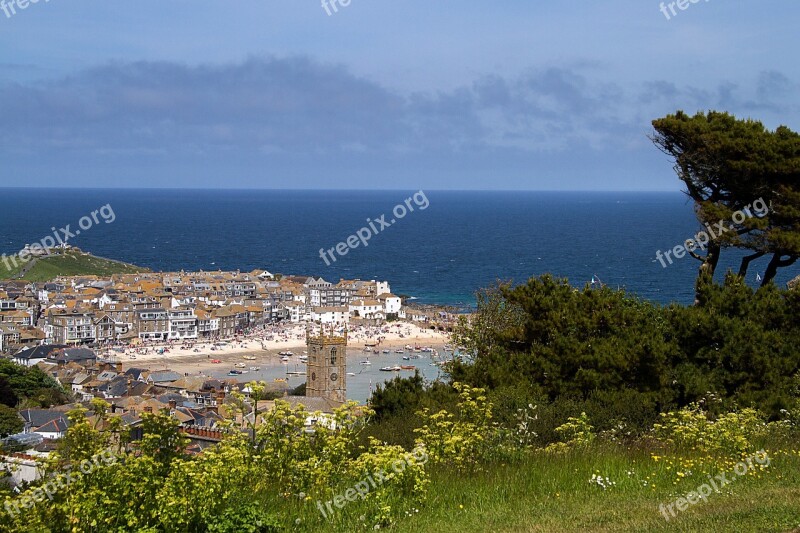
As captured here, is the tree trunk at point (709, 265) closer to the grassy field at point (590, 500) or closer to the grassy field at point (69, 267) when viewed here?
the grassy field at point (590, 500)

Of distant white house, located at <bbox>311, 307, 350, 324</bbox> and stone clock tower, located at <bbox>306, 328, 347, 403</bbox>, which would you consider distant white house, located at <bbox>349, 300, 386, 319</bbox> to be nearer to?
distant white house, located at <bbox>311, 307, 350, 324</bbox>

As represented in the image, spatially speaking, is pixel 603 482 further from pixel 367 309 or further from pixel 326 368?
pixel 367 309

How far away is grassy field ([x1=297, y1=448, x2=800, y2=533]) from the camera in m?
6.41

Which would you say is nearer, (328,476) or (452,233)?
(328,476)

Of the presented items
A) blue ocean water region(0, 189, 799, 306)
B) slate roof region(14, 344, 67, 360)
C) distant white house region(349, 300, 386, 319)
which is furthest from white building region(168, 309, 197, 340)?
blue ocean water region(0, 189, 799, 306)

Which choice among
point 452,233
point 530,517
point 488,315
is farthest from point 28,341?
point 452,233

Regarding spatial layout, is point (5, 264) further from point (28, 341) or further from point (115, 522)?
point (115, 522)

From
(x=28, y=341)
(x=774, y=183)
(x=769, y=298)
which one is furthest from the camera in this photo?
(x=28, y=341)

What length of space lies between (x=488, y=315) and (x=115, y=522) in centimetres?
1076

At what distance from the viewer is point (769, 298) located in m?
12.9
